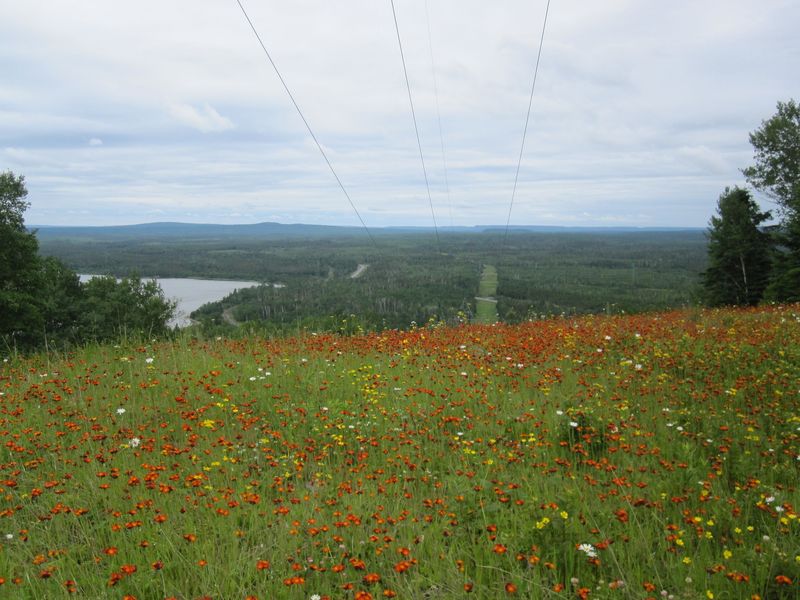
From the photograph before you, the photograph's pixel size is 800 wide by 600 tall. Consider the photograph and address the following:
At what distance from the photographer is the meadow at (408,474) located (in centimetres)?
309

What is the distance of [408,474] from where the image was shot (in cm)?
442

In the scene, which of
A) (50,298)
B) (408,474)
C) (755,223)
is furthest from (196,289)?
(408,474)

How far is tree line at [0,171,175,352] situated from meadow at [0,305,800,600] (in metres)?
10.7

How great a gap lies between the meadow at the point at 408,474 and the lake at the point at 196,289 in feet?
205

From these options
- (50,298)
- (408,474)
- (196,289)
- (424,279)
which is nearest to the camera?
(408,474)

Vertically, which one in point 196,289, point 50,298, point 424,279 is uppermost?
point 50,298

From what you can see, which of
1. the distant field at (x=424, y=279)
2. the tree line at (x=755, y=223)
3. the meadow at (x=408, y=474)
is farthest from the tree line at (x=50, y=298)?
the tree line at (x=755, y=223)

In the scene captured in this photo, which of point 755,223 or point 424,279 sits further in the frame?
point 424,279

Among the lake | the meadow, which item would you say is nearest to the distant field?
the lake

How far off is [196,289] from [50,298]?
214ft

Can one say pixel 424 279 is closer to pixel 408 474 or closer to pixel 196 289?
pixel 196 289

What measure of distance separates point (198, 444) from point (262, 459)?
0.64m

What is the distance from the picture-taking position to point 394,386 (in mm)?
6641

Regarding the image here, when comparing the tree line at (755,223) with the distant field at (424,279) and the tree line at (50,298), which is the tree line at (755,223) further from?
the tree line at (50,298)
